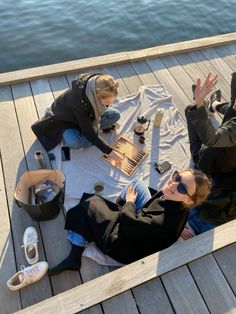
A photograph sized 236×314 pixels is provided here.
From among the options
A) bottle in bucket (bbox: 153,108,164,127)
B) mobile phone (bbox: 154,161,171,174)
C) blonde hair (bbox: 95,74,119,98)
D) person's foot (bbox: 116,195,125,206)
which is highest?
blonde hair (bbox: 95,74,119,98)

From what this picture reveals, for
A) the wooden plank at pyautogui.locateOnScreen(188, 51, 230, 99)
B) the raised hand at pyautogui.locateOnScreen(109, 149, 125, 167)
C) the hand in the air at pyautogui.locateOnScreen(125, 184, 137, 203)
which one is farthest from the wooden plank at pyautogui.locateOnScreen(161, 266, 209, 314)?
the wooden plank at pyautogui.locateOnScreen(188, 51, 230, 99)

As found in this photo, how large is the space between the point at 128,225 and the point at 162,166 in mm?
1242

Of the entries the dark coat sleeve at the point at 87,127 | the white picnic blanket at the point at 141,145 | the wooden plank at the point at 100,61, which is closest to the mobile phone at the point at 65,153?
the white picnic blanket at the point at 141,145

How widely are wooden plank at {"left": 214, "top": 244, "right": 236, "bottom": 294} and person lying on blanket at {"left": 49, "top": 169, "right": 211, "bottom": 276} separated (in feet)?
1.29

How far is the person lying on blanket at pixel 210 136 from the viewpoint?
2.93 m

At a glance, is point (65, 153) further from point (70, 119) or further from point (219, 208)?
point (219, 208)

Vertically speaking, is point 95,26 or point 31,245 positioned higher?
point 95,26

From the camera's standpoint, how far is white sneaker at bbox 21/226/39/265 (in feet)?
10.0

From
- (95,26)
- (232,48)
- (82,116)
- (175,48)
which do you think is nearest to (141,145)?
(82,116)

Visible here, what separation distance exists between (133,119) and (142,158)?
27.9 inches

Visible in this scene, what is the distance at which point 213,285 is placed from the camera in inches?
105

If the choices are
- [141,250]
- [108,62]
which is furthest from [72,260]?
[108,62]

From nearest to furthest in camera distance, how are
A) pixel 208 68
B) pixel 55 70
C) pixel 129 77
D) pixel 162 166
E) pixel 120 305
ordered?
pixel 120 305 → pixel 162 166 → pixel 55 70 → pixel 129 77 → pixel 208 68

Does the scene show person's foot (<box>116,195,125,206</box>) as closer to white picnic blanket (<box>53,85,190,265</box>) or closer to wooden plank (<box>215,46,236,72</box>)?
white picnic blanket (<box>53,85,190,265</box>)
